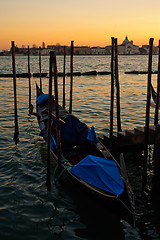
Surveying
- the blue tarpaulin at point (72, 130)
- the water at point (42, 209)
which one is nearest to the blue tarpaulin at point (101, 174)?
the water at point (42, 209)

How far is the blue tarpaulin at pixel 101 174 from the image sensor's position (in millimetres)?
6348

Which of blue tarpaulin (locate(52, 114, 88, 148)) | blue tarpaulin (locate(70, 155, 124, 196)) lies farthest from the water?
blue tarpaulin (locate(52, 114, 88, 148))

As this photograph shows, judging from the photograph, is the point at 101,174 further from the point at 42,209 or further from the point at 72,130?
the point at 72,130

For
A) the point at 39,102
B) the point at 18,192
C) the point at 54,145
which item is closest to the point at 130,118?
the point at 39,102

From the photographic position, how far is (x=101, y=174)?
6566 millimetres

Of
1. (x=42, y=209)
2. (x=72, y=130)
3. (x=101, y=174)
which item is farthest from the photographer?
(x=72, y=130)

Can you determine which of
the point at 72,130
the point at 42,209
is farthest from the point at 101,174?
the point at 72,130

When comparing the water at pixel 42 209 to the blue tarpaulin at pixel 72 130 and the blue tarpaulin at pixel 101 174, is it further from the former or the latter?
the blue tarpaulin at pixel 72 130

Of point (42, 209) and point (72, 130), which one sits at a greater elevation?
point (72, 130)

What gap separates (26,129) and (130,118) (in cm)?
678

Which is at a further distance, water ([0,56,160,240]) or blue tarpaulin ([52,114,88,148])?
blue tarpaulin ([52,114,88,148])

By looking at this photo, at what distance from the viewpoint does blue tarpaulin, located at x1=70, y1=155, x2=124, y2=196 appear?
6348mm

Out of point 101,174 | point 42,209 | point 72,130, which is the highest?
point 72,130

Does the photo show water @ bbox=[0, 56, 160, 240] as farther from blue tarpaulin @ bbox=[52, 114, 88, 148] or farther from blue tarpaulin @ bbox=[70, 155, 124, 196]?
blue tarpaulin @ bbox=[52, 114, 88, 148]
